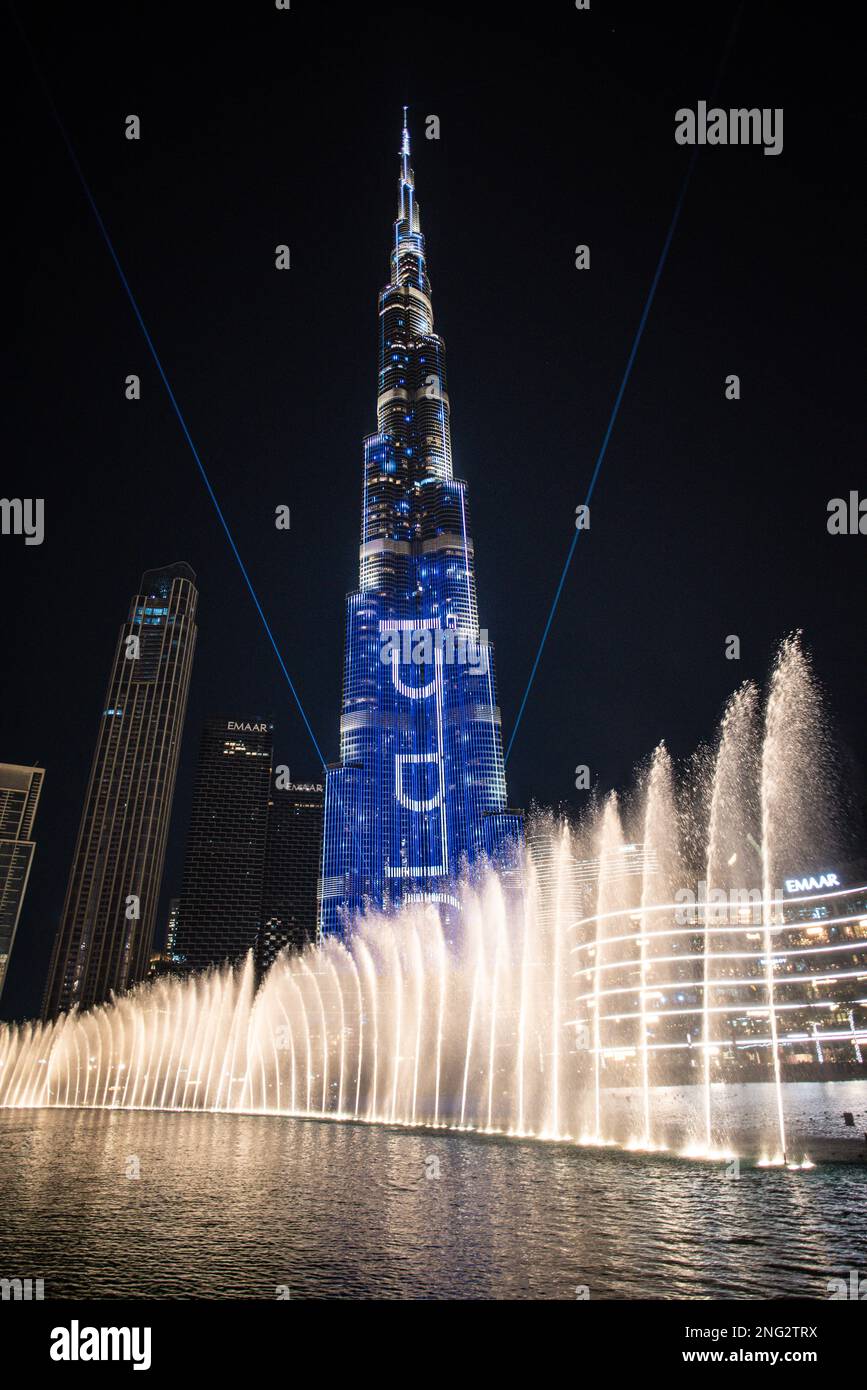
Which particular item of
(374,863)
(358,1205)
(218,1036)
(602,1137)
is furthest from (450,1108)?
(374,863)

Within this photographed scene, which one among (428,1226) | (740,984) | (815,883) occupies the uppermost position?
(815,883)

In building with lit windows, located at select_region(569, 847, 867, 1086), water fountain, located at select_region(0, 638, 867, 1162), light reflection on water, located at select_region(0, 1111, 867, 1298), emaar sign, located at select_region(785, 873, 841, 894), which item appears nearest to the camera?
light reflection on water, located at select_region(0, 1111, 867, 1298)

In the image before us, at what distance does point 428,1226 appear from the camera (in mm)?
14320

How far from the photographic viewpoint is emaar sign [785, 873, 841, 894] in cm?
8340

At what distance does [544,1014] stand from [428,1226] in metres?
57.3

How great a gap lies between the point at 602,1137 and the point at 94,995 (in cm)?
19814

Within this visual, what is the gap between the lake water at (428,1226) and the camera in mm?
10773

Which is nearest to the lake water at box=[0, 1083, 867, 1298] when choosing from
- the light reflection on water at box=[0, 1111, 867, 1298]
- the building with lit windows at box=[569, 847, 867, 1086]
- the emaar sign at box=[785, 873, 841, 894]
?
the light reflection on water at box=[0, 1111, 867, 1298]

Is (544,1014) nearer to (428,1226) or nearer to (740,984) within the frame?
(740,984)

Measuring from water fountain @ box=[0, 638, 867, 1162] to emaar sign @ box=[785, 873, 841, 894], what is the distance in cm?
126

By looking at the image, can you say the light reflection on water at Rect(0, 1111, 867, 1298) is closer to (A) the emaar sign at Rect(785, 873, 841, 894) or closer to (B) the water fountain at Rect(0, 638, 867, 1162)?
(B) the water fountain at Rect(0, 638, 867, 1162)

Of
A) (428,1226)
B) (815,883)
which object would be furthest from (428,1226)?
(815,883)

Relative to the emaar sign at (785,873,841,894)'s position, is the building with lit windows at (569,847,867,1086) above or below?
below
